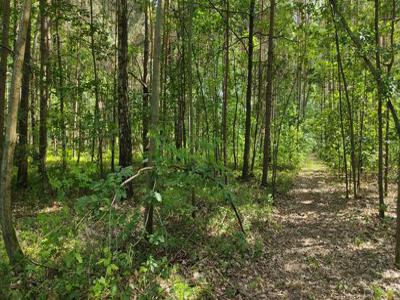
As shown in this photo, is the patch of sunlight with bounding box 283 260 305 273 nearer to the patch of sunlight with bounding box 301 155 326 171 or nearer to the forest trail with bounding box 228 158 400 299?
the forest trail with bounding box 228 158 400 299

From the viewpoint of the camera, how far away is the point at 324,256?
696 centimetres

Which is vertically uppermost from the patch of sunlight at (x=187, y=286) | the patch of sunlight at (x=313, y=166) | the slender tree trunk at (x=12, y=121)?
the slender tree trunk at (x=12, y=121)

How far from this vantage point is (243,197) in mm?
10211

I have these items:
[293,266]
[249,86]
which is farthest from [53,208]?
[249,86]

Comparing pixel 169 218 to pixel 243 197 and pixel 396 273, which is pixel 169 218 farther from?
pixel 396 273

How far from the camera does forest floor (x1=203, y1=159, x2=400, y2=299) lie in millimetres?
5602

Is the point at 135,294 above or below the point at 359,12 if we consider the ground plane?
below


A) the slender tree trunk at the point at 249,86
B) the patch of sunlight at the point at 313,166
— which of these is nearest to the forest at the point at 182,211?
the slender tree trunk at the point at 249,86

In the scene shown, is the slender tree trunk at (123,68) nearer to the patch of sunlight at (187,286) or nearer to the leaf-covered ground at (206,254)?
the leaf-covered ground at (206,254)

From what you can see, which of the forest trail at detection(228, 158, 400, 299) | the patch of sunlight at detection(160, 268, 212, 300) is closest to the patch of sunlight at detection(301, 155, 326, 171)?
the forest trail at detection(228, 158, 400, 299)

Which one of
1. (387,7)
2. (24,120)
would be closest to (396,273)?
(387,7)

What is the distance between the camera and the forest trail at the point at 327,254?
18.5 ft

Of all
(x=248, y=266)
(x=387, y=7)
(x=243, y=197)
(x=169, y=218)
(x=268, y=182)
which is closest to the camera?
(x=248, y=266)

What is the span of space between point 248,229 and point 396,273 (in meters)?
3.02
